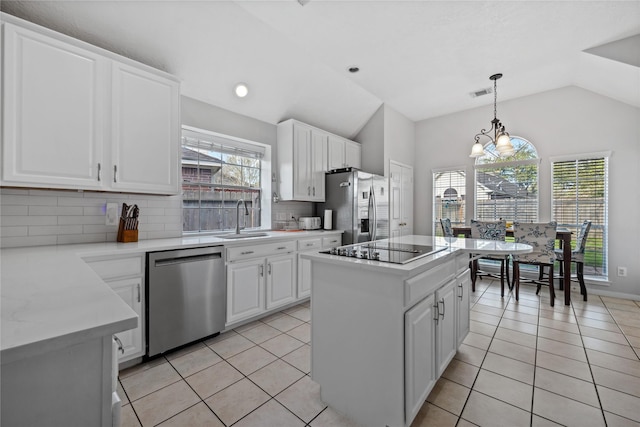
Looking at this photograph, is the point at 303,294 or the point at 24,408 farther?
the point at 303,294

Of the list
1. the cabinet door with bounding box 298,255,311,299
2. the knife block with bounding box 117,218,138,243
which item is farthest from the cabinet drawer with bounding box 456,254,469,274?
the knife block with bounding box 117,218,138,243

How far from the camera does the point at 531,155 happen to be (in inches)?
177

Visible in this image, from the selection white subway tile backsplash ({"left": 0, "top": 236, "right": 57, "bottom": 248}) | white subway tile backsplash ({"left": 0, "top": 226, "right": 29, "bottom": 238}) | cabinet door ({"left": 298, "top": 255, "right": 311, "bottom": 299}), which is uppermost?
white subway tile backsplash ({"left": 0, "top": 226, "right": 29, "bottom": 238})

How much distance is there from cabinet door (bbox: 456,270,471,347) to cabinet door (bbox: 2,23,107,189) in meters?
2.88

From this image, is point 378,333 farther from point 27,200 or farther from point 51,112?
point 27,200

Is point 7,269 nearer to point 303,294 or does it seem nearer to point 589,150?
point 303,294

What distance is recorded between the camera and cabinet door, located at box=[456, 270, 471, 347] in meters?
2.11

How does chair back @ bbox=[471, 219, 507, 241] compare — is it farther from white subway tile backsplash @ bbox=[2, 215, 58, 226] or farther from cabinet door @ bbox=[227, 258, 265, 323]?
white subway tile backsplash @ bbox=[2, 215, 58, 226]

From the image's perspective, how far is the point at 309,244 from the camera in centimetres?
344

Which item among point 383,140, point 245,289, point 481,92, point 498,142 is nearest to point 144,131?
point 245,289

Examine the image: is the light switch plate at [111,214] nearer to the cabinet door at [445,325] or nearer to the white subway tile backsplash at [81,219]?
the white subway tile backsplash at [81,219]

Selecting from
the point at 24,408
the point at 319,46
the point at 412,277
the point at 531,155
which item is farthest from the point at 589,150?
the point at 24,408

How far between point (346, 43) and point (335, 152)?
1637 millimetres

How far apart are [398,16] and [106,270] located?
328 cm
